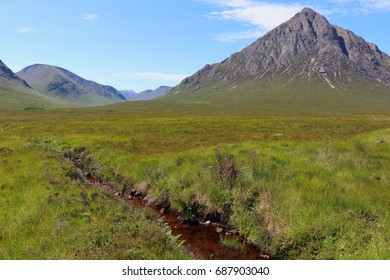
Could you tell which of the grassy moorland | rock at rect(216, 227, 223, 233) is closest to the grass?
the grassy moorland

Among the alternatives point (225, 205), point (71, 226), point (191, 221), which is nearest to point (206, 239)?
point (191, 221)

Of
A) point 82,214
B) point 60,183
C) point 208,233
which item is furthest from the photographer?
point 60,183

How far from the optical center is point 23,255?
8.89 metres

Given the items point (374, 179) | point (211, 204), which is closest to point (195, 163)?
point (211, 204)

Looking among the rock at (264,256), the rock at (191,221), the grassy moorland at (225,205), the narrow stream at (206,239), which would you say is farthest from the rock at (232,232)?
the rock at (264,256)

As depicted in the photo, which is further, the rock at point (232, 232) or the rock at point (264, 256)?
the rock at point (232, 232)

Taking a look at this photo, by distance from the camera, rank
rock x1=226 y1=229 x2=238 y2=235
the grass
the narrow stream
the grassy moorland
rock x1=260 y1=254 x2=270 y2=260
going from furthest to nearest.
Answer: rock x1=226 y1=229 x2=238 y2=235 → the narrow stream → rock x1=260 y1=254 x2=270 y2=260 → the grassy moorland → the grass

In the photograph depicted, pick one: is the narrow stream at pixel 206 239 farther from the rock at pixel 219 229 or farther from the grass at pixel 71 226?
the grass at pixel 71 226

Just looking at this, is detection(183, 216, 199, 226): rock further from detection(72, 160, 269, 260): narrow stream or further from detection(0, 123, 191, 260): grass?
detection(0, 123, 191, 260): grass

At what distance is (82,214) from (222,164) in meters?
6.54

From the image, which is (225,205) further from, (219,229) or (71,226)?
(71,226)
